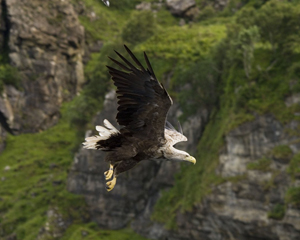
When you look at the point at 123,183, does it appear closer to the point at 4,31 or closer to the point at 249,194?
the point at 249,194

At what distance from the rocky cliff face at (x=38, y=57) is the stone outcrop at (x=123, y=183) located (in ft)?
70.9

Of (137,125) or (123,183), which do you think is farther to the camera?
(123,183)

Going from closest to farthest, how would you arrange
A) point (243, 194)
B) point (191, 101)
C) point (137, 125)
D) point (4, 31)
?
point (137, 125) < point (243, 194) < point (191, 101) < point (4, 31)

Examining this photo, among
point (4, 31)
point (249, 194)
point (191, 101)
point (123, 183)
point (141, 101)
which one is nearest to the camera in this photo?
point (141, 101)

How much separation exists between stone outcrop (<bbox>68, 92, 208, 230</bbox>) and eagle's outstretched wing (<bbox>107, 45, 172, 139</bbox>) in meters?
44.5

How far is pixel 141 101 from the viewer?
631 inches

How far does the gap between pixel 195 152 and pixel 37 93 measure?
38.5 metres

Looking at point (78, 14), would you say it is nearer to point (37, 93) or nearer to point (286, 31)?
point (37, 93)

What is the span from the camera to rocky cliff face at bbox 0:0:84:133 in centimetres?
8669

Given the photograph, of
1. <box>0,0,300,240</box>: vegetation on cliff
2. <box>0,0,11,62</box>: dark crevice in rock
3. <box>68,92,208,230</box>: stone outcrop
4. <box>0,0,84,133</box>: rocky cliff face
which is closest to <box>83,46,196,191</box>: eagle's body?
<box>0,0,300,240</box>: vegetation on cliff

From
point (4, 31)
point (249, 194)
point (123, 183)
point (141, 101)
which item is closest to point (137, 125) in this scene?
point (141, 101)

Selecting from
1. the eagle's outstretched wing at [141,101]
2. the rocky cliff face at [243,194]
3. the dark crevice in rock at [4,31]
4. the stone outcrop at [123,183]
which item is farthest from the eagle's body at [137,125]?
the dark crevice in rock at [4,31]

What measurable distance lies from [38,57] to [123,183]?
3282cm

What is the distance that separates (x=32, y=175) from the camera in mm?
74562
